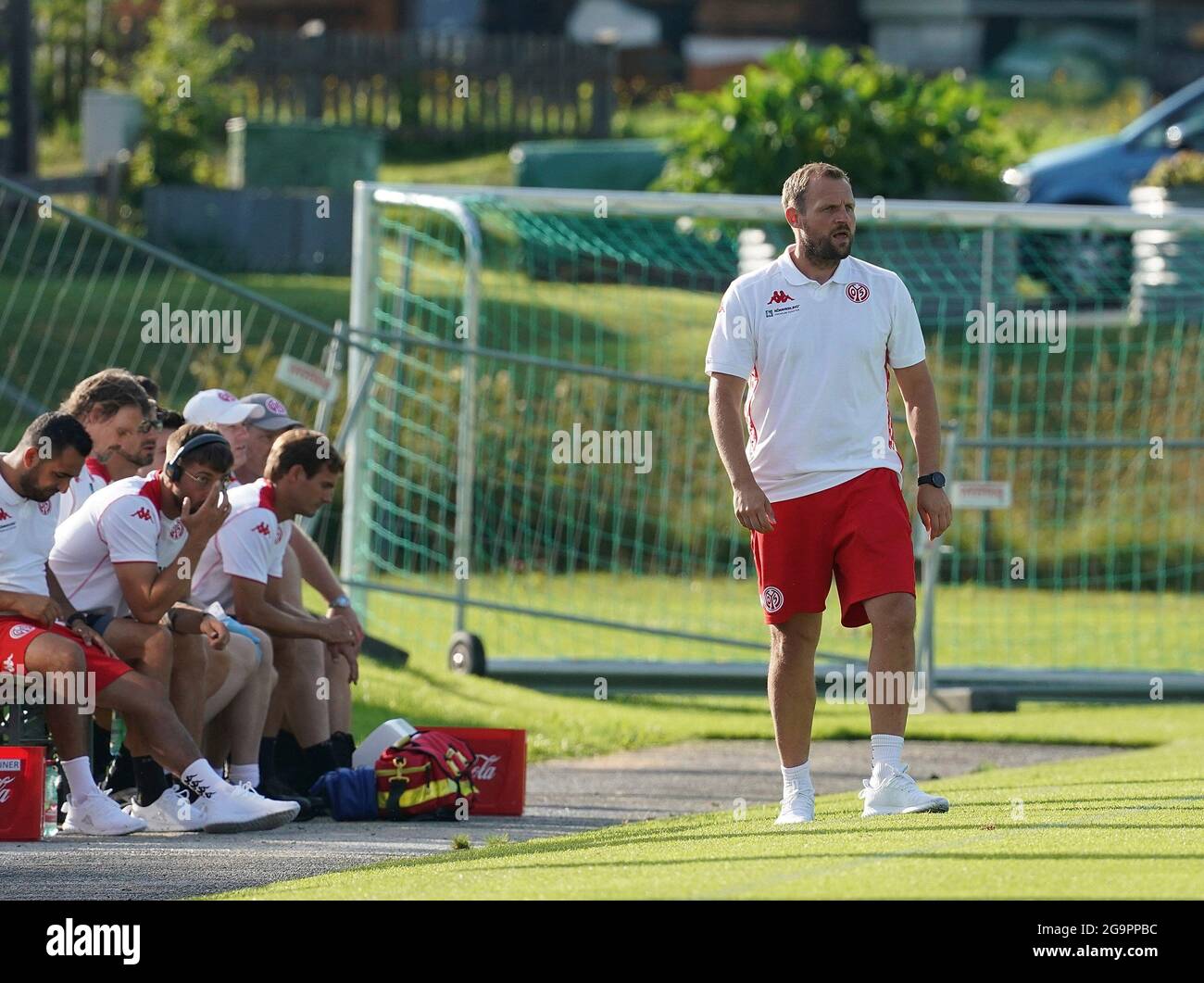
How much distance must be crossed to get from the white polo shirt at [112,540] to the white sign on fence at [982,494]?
18.6 feet

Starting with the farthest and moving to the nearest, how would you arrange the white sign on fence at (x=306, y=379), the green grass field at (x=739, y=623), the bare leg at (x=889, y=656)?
the green grass field at (x=739, y=623) < the white sign on fence at (x=306, y=379) < the bare leg at (x=889, y=656)

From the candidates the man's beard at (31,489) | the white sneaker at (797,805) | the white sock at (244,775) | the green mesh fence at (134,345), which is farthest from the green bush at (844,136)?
the white sneaker at (797,805)

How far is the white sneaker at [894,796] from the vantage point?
7293 mm

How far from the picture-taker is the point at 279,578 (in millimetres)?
9078

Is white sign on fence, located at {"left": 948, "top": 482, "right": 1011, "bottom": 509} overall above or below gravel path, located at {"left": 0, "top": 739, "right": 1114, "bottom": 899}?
above

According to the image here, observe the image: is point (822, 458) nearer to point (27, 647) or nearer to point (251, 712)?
point (251, 712)

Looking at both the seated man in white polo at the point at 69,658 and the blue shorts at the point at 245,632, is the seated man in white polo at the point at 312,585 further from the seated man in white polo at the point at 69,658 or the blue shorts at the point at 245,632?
the seated man in white polo at the point at 69,658

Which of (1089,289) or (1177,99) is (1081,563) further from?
(1177,99)

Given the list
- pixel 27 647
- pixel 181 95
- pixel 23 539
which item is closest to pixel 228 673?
pixel 27 647

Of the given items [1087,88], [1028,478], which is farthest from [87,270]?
[1087,88]

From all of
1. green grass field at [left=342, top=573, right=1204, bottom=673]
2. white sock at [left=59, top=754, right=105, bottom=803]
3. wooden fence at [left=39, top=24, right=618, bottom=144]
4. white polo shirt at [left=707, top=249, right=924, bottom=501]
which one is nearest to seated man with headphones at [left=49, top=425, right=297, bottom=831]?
white sock at [left=59, top=754, right=105, bottom=803]

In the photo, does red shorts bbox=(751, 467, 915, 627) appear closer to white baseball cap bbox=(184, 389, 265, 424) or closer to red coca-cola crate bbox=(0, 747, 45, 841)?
red coca-cola crate bbox=(0, 747, 45, 841)

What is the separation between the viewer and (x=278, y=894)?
618cm

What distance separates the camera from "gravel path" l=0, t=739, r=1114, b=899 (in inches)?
270
